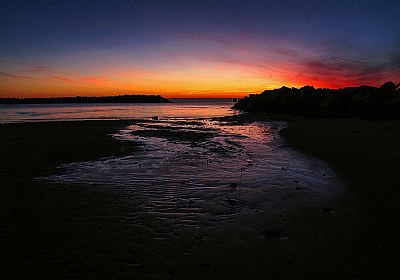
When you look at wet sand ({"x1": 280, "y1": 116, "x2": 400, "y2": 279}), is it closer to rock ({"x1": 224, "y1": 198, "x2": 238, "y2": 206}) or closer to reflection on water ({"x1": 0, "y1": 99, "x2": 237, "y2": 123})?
rock ({"x1": 224, "y1": 198, "x2": 238, "y2": 206})

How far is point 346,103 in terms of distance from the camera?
28844mm

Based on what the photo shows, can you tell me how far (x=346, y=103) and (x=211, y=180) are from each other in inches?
1013

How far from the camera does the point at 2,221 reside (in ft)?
19.2

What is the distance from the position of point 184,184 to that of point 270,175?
10.3 ft

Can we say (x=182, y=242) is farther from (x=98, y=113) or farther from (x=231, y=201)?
(x=98, y=113)

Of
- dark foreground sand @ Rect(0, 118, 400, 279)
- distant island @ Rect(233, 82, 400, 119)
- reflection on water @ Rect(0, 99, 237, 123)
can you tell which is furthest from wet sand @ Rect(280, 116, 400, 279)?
reflection on water @ Rect(0, 99, 237, 123)

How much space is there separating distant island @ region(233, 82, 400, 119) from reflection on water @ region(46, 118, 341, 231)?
16076 mm

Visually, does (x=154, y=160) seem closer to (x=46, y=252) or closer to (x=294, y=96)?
(x=46, y=252)

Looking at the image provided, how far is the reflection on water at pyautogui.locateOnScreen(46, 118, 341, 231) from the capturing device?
6.58m

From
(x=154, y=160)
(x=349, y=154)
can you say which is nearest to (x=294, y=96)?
(x=349, y=154)

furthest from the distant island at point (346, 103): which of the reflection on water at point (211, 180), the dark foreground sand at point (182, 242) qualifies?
the dark foreground sand at point (182, 242)

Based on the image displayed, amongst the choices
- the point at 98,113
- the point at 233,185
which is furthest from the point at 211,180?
the point at 98,113

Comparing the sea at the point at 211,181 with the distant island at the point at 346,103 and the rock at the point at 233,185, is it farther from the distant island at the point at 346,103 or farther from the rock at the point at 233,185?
the distant island at the point at 346,103

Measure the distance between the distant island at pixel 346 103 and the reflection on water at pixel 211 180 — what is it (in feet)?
52.7
